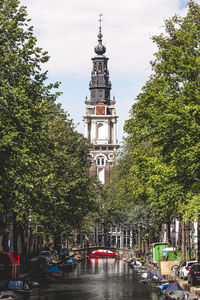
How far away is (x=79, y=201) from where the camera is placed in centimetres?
5403

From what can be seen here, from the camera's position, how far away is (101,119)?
168625 mm

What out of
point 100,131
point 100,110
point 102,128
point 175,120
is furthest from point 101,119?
point 175,120

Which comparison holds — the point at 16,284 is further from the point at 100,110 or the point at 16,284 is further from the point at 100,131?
the point at 100,110

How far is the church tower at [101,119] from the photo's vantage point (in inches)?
6284

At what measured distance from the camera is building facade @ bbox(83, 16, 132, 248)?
157250mm

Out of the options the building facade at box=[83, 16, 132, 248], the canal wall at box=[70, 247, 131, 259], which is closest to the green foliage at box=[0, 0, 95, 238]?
the canal wall at box=[70, 247, 131, 259]

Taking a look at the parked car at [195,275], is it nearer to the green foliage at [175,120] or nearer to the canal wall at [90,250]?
the green foliage at [175,120]

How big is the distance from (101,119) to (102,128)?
9.25 ft

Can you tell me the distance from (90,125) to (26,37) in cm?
13706

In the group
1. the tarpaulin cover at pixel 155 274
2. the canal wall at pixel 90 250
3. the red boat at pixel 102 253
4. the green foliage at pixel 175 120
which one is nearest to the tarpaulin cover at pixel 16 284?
the green foliage at pixel 175 120

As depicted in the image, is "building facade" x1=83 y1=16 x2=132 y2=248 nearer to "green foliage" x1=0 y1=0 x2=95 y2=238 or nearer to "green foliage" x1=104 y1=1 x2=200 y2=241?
"green foliage" x1=104 y1=1 x2=200 y2=241

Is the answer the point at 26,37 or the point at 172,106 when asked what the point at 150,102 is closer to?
the point at 172,106

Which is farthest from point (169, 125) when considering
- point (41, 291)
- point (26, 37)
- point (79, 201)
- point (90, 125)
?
point (90, 125)

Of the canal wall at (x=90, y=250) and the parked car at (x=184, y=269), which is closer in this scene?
the parked car at (x=184, y=269)
